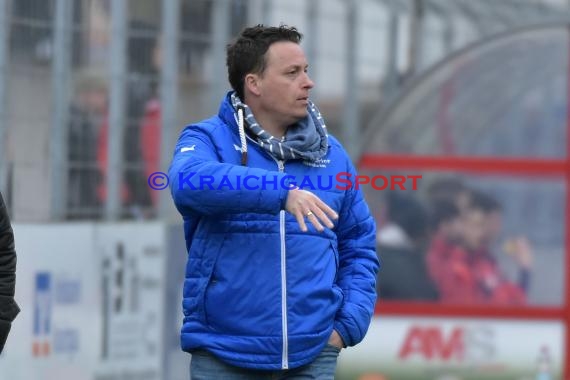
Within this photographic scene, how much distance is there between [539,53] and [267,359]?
6735 mm

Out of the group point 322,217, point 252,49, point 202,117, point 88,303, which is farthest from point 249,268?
point 202,117

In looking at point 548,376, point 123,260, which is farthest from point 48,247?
point 548,376

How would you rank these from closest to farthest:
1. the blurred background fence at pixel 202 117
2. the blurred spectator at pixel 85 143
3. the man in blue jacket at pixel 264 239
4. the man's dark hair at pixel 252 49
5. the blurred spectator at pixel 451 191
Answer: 1. the man in blue jacket at pixel 264 239
2. the man's dark hair at pixel 252 49
3. the blurred background fence at pixel 202 117
4. the blurred spectator at pixel 85 143
5. the blurred spectator at pixel 451 191

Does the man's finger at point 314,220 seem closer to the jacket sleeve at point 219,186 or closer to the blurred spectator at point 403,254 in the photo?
the jacket sleeve at point 219,186

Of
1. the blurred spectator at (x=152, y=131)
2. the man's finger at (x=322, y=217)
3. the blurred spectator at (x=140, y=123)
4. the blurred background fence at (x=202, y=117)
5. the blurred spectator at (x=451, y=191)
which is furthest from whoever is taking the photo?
the blurred spectator at (x=451, y=191)

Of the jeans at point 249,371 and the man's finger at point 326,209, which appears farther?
the jeans at point 249,371

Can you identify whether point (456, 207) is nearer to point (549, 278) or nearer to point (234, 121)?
point (549, 278)

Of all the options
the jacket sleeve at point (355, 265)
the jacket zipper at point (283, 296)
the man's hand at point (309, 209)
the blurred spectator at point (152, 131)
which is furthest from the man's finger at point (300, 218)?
the blurred spectator at point (152, 131)

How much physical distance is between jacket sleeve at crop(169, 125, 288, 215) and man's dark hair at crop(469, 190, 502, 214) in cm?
638

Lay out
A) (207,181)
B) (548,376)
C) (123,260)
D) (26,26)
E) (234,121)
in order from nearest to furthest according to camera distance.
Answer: (207,181), (234,121), (26,26), (123,260), (548,376)

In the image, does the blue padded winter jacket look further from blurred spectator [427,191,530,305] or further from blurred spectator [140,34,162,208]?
blurred spectator [427,191,530,305]

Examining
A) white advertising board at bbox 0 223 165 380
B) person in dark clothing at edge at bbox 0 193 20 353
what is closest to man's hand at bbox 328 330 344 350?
person in dark clothing at edge at bbox 0 193 20 353

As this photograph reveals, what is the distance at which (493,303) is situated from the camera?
11141mm

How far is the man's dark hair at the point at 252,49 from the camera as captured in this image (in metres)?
5.25
